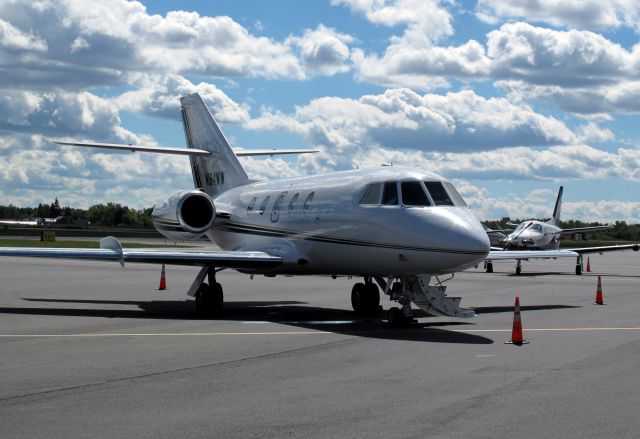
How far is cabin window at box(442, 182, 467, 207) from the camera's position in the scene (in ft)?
53.4

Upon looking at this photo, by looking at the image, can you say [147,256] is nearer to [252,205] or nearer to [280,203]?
[280,203]

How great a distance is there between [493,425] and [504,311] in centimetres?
1242

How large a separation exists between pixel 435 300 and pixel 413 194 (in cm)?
200

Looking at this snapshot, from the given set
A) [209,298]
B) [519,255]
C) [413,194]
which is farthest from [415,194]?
[519,255]

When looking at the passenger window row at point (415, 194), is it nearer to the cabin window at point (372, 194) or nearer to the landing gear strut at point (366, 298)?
the cabin window at point (372, 194)

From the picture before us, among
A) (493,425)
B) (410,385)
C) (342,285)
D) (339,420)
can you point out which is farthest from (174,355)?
(342,285)

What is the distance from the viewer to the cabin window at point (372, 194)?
16.6 m

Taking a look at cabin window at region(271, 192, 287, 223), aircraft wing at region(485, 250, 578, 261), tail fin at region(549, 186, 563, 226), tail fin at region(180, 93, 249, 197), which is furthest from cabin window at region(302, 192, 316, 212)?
tail fin at region(549, 186, 563, 226)

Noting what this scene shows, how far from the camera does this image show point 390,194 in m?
16.4

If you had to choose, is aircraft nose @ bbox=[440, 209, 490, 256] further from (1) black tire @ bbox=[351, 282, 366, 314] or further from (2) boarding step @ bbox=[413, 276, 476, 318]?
(1) black tire @ bbox=[351, 282, 366, 314]

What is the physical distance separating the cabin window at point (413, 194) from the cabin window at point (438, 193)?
0.50 ft

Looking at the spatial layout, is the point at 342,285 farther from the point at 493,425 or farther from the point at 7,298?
the point at 493,425

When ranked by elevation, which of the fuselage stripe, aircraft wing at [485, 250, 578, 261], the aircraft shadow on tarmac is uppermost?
the fuselage stripe

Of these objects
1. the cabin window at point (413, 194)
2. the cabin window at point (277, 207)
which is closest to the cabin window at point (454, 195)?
the cabin window at point (413, 194)
